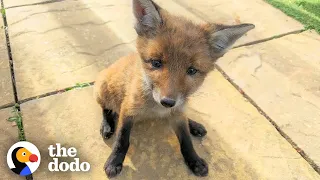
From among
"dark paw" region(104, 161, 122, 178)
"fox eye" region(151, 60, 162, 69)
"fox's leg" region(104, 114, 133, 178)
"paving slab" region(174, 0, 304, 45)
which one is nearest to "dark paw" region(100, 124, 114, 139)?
"fox's leg" region(104, 114, 133, 178)

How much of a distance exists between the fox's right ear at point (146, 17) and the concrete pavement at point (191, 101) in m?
1.15

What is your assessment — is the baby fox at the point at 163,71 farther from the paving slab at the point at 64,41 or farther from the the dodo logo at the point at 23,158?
the paving slab at the point at 64,41

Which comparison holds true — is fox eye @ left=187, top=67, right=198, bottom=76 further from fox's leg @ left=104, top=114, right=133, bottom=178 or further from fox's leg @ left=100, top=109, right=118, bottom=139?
fox's leg @ left=100, top=109, right=118, bottom=139

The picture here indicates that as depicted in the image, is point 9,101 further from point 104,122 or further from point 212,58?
point 212,58

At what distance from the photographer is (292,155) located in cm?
330

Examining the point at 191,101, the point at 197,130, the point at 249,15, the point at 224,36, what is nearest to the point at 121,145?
the point at 197,130

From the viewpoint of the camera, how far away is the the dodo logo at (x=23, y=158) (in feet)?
9.70

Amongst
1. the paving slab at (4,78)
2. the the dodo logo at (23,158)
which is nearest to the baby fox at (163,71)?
the the dodo logo at (23,158)

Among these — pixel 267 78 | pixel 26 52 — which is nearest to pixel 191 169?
pixel 267 78

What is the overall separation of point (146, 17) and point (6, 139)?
178 centimetres

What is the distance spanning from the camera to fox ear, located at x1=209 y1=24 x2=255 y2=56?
8.68 ft

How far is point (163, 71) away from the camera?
258 cm

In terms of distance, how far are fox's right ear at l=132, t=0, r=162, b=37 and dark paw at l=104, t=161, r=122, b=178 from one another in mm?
1175

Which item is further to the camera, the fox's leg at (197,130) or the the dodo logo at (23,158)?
the fox's leg at (197,130)
